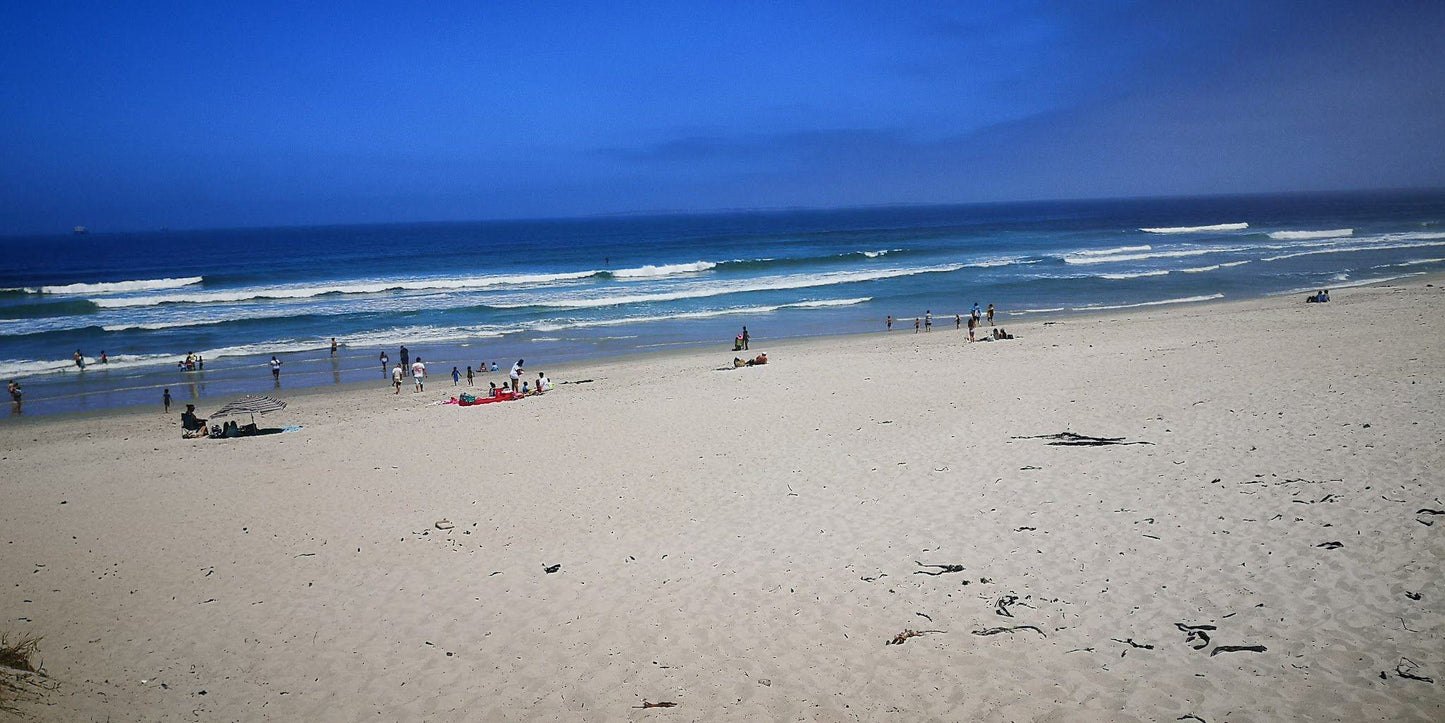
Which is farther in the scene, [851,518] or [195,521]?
[195,521]

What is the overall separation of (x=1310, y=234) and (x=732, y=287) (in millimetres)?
53354

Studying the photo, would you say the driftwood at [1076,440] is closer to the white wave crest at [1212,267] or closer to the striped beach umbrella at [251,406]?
the striped beach umbrella at [251,406]

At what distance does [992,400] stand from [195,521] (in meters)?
11.5

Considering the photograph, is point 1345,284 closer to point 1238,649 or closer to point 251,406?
point 1238,649

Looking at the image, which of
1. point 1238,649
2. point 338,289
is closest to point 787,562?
point 1238,649

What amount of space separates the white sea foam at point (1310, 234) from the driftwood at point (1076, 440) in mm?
66980

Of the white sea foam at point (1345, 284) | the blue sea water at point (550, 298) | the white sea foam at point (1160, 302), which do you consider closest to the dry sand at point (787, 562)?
the blue sea water at point (550, 298)

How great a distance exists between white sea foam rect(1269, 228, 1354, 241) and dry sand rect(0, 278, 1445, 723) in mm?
61651

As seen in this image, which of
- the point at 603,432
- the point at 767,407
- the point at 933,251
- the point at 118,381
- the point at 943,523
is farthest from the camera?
the point at 933,251

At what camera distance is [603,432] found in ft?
42.3

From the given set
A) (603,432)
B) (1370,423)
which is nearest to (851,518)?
(603,432)

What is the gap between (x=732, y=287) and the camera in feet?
149

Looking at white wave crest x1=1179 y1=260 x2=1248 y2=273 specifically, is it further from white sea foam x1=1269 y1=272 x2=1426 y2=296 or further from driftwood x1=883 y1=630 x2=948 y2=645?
driftwood x1=883 y1=630 x2=948 y2=645

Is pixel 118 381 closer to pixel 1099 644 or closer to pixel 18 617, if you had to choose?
pixel 18 617
